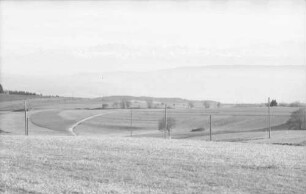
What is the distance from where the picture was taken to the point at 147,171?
19453 millimetres

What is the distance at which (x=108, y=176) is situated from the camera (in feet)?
60.4

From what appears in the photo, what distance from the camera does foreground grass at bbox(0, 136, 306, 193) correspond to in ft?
53.2

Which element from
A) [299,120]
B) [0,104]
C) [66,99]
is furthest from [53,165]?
[66,99]

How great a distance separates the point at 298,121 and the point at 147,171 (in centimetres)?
7059

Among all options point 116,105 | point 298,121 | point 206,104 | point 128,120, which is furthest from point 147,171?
point 206,104

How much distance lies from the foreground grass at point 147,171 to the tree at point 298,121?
61.0 metres

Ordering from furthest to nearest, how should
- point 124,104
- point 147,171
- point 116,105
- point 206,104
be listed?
1. point 206,104
2. point 124,104
3. point 116,105
4. point 147,171

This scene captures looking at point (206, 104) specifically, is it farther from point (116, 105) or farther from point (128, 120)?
point (128, 120)

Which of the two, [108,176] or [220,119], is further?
[220,119]

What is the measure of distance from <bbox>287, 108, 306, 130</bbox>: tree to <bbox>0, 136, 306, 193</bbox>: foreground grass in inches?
2403

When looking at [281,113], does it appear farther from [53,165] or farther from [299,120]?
[53,165]

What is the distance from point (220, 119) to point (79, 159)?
85800 millimetres

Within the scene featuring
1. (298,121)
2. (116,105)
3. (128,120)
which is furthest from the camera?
(116,105)

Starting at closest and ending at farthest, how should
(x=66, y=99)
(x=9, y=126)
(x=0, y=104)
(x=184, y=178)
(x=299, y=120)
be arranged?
(x=184, y=178), (x=299, y=120), (x=9, y=126), (x=0, y=104), (x=66, y=99)
